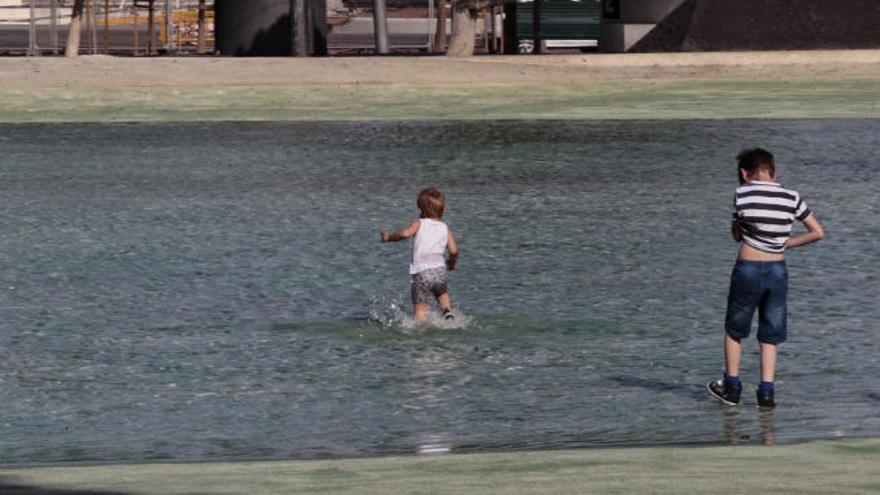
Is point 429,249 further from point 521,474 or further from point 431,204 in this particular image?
point 521,474

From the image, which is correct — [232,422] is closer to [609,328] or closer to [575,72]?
[609,328]

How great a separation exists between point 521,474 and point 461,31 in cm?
3354

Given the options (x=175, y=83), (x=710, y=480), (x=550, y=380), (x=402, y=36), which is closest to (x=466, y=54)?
(x=175, y=83)

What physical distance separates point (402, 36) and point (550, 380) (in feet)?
156

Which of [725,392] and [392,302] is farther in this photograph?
[392,302]

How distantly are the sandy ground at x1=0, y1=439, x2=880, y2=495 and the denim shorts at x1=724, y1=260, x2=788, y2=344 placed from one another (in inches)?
44.4

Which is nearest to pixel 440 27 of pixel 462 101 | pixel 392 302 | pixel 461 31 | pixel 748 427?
pixel 461 31

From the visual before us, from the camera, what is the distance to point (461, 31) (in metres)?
42.1

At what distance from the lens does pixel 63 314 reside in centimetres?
1471

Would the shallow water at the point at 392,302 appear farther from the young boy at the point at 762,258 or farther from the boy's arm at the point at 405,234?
the boy's arm at the point at 405,234

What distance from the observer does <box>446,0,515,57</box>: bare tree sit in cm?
4184

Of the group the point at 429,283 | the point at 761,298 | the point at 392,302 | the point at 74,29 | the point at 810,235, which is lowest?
the point at 392,302

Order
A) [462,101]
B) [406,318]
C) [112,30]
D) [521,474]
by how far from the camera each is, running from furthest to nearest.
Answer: [112,30] → [462,101] → [406,318] → [521,474]

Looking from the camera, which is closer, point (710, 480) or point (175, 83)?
point (710, 480)
